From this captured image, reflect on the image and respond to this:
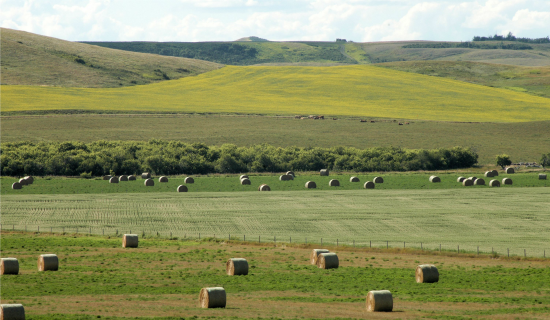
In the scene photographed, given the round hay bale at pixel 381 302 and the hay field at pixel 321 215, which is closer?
the round hay bale at pixel 381 302

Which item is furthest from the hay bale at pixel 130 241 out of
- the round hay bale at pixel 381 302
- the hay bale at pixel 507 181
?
the hay bale at pixel 507 181

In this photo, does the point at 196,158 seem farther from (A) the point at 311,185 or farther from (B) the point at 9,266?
(B) the point at 9,266

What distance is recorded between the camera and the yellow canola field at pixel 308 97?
372 feet

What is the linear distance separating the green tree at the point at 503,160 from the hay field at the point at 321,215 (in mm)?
22322

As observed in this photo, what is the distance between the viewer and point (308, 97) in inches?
5157

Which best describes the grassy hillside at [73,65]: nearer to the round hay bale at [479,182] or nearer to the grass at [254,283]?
the round hay bale at [479,182]

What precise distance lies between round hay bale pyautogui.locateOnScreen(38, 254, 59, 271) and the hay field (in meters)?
11.4

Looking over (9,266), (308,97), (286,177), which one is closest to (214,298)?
(9,266)

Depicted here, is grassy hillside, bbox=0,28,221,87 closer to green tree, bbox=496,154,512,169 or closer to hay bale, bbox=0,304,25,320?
green tree, bbox=496,154,512,169

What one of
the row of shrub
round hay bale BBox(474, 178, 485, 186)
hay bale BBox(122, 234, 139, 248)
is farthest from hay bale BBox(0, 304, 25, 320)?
the row of shrub

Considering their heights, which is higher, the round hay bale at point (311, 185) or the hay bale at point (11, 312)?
the round hay bale at point (311, 185)

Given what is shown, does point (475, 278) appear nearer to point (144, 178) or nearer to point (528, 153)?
point (144, 178)

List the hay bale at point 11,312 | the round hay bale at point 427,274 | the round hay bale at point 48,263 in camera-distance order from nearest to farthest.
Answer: the hay bale at point 11,312, the round hay bale at point 427,274, the round hay bale at point 48,263

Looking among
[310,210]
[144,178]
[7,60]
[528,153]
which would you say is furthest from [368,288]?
[7,60]
